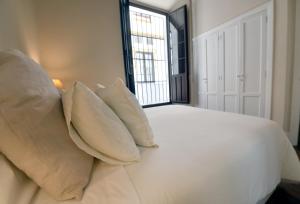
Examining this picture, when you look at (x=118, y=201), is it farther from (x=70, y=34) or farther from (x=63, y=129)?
(x=70, y=34)

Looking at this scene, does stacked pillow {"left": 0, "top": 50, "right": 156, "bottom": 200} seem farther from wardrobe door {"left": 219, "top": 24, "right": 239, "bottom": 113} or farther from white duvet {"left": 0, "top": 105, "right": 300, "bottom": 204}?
wardrobe door {"left": 219, "top": 24, "right": 239, "bottom": 113}

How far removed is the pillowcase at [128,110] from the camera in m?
0.87

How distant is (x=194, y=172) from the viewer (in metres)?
0.65

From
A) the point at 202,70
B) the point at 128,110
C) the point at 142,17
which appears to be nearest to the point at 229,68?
the point at 202,70

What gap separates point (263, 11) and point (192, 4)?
200cm

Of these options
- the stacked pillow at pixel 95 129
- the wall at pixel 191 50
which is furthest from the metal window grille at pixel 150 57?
the stacked pillow at pixel 95 129

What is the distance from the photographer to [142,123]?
2.88 feet

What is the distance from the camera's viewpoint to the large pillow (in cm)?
49

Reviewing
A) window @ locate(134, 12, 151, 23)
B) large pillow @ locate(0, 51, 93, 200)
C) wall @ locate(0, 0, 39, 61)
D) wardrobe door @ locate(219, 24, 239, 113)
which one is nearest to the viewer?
large pillow @ locate(0, 51, 93, 200)

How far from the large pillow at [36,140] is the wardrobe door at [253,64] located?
9.79 ft

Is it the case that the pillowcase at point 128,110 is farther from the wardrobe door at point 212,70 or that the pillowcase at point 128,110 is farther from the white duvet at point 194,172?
the wardrobe door at point 212,70

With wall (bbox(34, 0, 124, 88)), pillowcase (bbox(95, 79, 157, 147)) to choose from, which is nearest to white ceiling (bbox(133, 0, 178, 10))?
wall (bbox(34, 0, 124, 88))

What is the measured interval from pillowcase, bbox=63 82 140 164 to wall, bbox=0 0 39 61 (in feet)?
4.05

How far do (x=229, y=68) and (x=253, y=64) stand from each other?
47 cm
